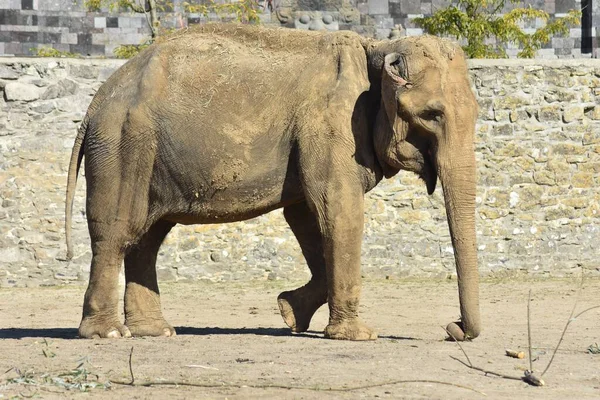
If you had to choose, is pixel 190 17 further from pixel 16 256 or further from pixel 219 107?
pixel 219 107

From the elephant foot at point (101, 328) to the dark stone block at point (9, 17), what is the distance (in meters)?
13.9

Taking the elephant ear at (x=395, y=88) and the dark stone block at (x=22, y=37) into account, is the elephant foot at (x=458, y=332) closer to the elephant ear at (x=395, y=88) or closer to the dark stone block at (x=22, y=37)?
the elephant ear at (x=395, y=88)

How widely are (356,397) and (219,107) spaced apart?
309cm

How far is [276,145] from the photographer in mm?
9508

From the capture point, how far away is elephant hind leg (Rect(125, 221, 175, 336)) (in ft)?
33.1

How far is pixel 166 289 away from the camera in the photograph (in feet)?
48.9

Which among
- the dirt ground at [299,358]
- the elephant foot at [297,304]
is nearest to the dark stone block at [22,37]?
the dirt ground at [299,358]

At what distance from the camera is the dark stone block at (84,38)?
22.8m

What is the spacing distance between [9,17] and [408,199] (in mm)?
9994

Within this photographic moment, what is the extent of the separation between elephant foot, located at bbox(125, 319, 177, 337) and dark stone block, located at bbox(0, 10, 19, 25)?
1377cm

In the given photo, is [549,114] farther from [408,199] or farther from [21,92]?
[21,92]

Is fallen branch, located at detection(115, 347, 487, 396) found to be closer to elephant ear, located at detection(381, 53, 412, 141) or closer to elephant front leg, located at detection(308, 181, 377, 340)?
elephant front leg, located at detection(308, 181, 377, 340)

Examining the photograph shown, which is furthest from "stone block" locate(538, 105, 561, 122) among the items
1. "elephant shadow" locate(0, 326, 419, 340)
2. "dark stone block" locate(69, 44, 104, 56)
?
"dark stone block" locate(69, 44, 104, 56)

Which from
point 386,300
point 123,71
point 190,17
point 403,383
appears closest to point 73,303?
point 386,300
